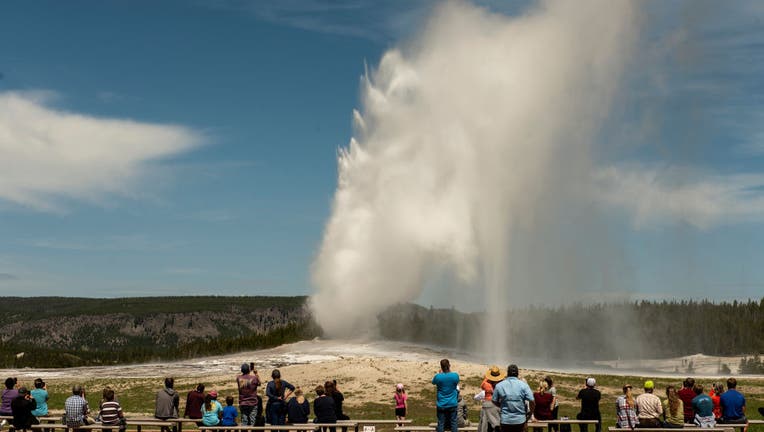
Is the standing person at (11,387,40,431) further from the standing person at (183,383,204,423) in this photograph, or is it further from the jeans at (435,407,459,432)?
the jeans at (435,407,459,432)

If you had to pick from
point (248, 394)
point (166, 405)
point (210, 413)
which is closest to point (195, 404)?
point (166, 405)

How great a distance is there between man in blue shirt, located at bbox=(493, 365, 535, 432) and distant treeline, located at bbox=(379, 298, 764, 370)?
42736mm

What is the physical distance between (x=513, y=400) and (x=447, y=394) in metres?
2.56

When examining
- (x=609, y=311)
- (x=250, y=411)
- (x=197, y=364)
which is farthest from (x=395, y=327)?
(x=250, y=411)

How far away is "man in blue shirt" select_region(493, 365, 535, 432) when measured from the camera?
13.5 metres

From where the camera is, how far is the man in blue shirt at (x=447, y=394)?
15781 millimetres

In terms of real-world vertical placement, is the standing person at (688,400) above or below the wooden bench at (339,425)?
above

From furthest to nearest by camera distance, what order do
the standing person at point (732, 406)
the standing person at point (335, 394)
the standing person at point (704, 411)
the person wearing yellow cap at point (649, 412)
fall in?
the standing person at point (335, 394) → the standing person at point (732, 406) → the standing person at point (704, 411) → the person wearing yellow cap at point (649, 412)

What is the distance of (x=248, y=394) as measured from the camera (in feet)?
61.3

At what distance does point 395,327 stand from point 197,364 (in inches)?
576

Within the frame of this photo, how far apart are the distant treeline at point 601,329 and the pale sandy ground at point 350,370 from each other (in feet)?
19.7

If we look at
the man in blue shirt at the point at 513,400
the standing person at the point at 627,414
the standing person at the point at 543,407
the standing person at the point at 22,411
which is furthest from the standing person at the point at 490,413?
the standing person at the point at 22,411

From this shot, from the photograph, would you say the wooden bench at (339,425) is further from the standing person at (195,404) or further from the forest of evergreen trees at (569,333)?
the forest of evergreen trees at (569,333)

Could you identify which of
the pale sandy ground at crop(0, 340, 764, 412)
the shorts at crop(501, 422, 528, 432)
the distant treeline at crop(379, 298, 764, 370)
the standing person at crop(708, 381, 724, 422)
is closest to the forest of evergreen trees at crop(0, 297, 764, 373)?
the distant treeline at crop(379, 298, 764, 370)
